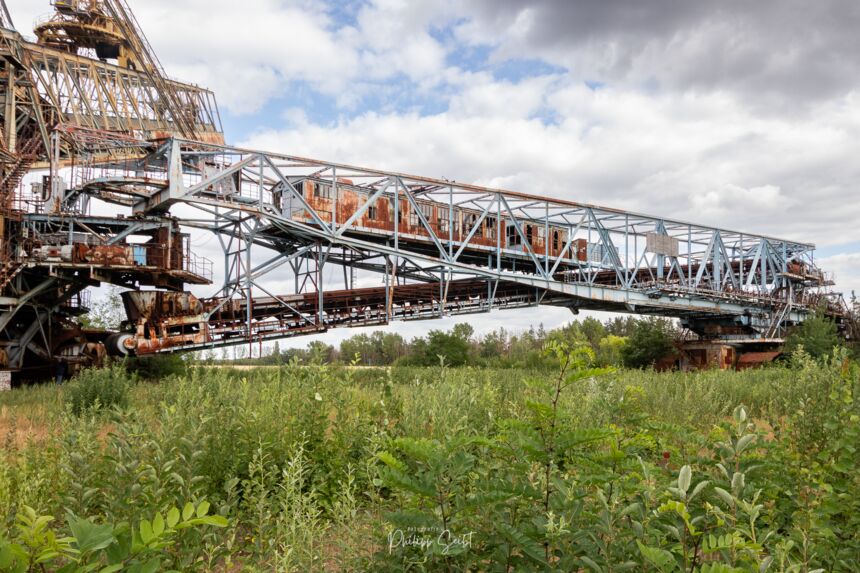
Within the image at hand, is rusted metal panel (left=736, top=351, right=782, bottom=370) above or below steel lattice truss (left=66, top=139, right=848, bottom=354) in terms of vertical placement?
below

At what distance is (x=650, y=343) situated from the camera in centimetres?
3088

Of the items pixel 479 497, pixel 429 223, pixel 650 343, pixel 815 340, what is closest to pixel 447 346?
pixel 650 343

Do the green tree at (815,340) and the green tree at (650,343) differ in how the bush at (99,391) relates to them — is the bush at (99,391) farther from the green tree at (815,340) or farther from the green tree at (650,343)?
the green tree at (650,343)

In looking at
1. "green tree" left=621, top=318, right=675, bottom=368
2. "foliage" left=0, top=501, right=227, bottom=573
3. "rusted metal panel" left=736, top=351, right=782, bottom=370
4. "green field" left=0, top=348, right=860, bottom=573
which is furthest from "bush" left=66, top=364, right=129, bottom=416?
"rusted metal panel" left=736, top=351, right=782, bottom=370

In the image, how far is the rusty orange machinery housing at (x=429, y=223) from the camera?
20.9 metres

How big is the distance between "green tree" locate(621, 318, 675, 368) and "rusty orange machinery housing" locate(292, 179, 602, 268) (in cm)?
→ 625

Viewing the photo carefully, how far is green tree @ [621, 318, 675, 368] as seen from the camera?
30.8 metres

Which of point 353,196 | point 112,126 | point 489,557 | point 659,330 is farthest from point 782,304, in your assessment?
point 112,126

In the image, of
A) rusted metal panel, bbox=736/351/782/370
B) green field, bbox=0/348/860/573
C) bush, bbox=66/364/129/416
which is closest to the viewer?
green field, bbox=0/348/860/573

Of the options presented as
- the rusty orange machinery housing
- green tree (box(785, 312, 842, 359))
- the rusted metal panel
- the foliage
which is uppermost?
the rusty orange machinery housing

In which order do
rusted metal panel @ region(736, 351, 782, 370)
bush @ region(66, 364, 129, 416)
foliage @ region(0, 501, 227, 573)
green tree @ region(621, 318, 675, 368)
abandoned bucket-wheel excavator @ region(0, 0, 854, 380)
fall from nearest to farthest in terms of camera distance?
1. foliage @ region(0, 501, 227, 573)
2. bush @ region(66, 364, 129, 416)
3. abandoned bucket-wheel excavator @ region(0, 0, 854, 380)
4. rusted metal panel @ region(736, 351, 782, 370)
5. green tree @ region(621, 318, 675, 368)

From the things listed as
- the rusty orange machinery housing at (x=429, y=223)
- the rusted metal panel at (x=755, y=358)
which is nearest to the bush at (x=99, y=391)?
the rusty orange machinery housing at (x=429, y=223)

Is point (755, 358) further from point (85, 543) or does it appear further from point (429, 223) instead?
point (85, 543)

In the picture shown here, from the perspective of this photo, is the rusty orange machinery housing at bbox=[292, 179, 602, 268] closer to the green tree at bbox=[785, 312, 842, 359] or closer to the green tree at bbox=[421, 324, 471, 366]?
the green tree at bbox=[785, 312, 842, 359]
